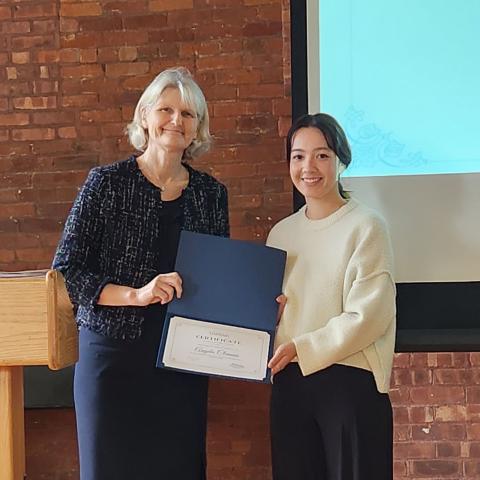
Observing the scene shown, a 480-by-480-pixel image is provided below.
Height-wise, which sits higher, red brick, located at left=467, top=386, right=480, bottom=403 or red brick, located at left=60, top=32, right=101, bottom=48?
red brick, located at left=60, top=32, right=101, bottom=48

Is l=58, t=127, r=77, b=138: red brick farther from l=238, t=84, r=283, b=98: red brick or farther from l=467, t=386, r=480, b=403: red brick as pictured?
l=467, t=386, r=480, b=403: red brick

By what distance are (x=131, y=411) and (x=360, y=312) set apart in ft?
2.03

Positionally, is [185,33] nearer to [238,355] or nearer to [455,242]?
[455,242]

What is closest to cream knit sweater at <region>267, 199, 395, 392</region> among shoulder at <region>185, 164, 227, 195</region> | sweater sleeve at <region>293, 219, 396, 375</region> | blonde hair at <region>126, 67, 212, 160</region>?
sweater sleeve at <region>293, 219, 396, 375</region>

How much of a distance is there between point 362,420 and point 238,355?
1.17 ft

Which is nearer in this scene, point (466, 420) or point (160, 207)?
point (160, 207)

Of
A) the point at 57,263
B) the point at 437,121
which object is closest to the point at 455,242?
the point at 437,121

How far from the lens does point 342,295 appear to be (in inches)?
69.8

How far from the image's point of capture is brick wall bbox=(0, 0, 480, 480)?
261 cm

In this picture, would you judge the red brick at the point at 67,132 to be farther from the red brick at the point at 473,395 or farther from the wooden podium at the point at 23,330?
the red brick at the point at 473,395

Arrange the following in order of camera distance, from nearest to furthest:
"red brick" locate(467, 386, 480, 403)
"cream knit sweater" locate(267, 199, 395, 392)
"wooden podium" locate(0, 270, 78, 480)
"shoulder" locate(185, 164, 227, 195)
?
"wooden podium" locate(0, 270, 78, 480)
"cream knit sweater" locate(267, 199, 395, 392)
"shoulder" locate(185, 164, 227, 195)
"red brick" locate(467, 386, 480, 403)

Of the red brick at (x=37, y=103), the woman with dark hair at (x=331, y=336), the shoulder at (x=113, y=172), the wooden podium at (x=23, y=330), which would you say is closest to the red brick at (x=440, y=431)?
the woman with dark hair at (x=331, y=336)

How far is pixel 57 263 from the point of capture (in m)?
1.67

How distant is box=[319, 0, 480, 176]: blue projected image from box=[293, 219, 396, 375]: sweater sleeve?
66 centimetres
